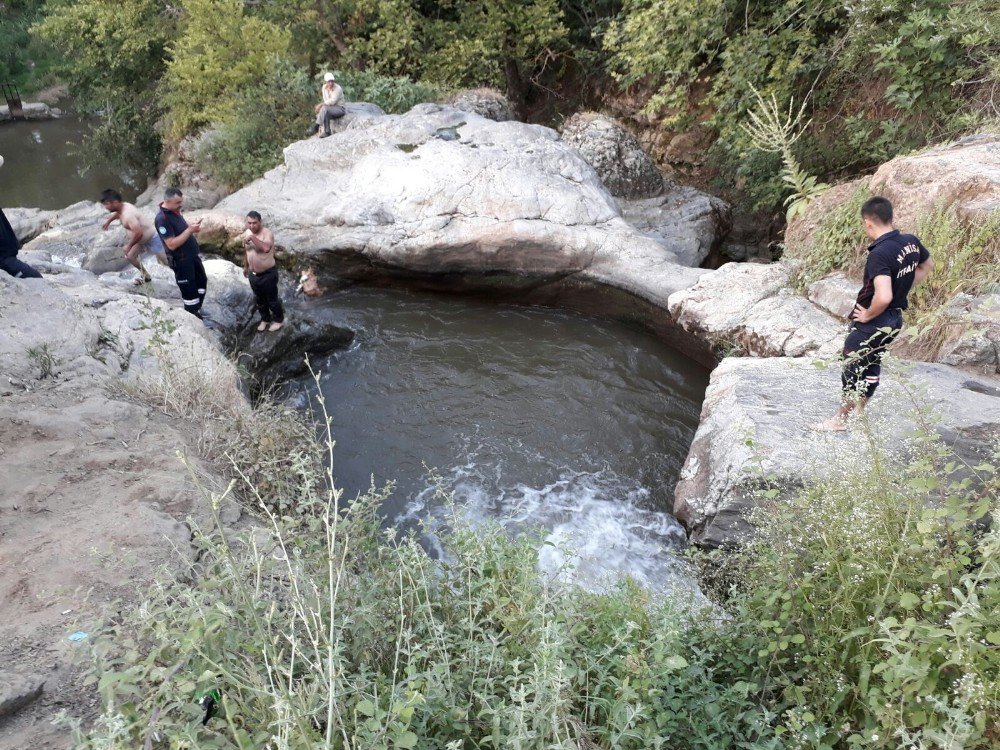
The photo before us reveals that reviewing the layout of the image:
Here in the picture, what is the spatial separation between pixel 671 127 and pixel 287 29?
7557 mm

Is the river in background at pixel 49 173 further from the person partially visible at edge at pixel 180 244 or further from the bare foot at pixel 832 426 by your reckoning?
the bare foot at pixel 832 426

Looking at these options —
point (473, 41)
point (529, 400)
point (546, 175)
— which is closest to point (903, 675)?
point (529, 400)

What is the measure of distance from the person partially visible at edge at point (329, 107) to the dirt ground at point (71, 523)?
6.88 meters

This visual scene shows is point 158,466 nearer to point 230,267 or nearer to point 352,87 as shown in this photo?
point 230,267

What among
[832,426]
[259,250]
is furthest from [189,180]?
[832,426]

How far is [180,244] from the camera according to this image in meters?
6.41

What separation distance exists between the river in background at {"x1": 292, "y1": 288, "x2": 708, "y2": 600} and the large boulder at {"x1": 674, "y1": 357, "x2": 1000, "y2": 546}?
53 cm

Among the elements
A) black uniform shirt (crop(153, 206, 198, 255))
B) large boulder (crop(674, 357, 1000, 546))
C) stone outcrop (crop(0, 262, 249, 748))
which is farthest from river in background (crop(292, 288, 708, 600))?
black uniform shirt (crop(153, 206, 198, 255))

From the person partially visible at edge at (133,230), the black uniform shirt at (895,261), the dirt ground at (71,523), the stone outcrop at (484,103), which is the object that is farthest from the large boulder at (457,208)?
the dirt ground at (71,523)

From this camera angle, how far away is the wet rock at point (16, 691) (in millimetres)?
2287

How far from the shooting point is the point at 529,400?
659 cm

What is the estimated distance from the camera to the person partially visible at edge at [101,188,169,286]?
681 centimetres

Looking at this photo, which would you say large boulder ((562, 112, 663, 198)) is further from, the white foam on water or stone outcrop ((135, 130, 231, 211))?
the white foam on water

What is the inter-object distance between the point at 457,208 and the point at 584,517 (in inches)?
186
